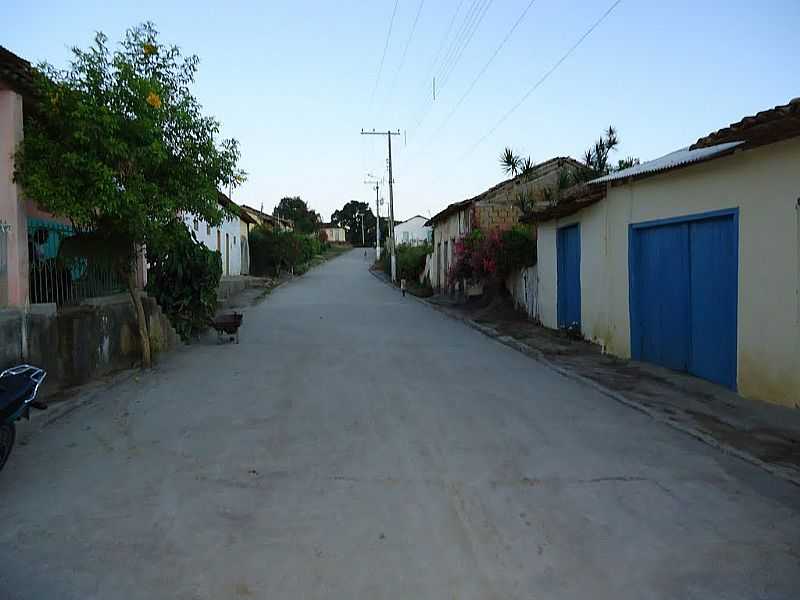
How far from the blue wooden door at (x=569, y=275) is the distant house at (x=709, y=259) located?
1.59 feet

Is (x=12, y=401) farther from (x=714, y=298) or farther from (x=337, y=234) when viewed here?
(x=337, y=234)

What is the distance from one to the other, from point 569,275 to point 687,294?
5.15 m

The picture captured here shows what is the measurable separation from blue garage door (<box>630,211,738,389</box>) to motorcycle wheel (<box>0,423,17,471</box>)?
805cm

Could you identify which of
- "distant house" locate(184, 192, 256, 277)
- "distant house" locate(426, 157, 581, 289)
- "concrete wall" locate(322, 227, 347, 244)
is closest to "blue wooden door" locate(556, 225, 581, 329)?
"distant house" locate(426, 157, 581, 289)

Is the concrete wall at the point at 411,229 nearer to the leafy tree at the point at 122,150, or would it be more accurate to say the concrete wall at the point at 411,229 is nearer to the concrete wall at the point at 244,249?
the concrete wall at the point at 244,249

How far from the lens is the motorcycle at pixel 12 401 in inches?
217

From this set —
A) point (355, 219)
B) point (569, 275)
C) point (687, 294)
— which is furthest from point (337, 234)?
point (687, 294)

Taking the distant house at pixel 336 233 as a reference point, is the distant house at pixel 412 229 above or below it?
below

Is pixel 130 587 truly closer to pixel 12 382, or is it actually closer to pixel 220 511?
pixel 220 511

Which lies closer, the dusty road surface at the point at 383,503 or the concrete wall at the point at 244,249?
the dusty road surface at the point at 383,503

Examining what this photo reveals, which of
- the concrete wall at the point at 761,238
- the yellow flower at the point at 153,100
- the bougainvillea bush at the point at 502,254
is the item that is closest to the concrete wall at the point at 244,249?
the bougainvillea bush at the point at 502,254

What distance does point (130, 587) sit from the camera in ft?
11.6

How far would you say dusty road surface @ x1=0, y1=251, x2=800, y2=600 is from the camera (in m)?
3.64

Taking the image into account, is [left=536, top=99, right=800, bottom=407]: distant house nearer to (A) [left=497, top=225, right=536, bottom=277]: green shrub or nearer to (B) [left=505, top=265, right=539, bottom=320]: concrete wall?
(B) [left=505, top=265, right=539, bottom=320]: concrete wall
